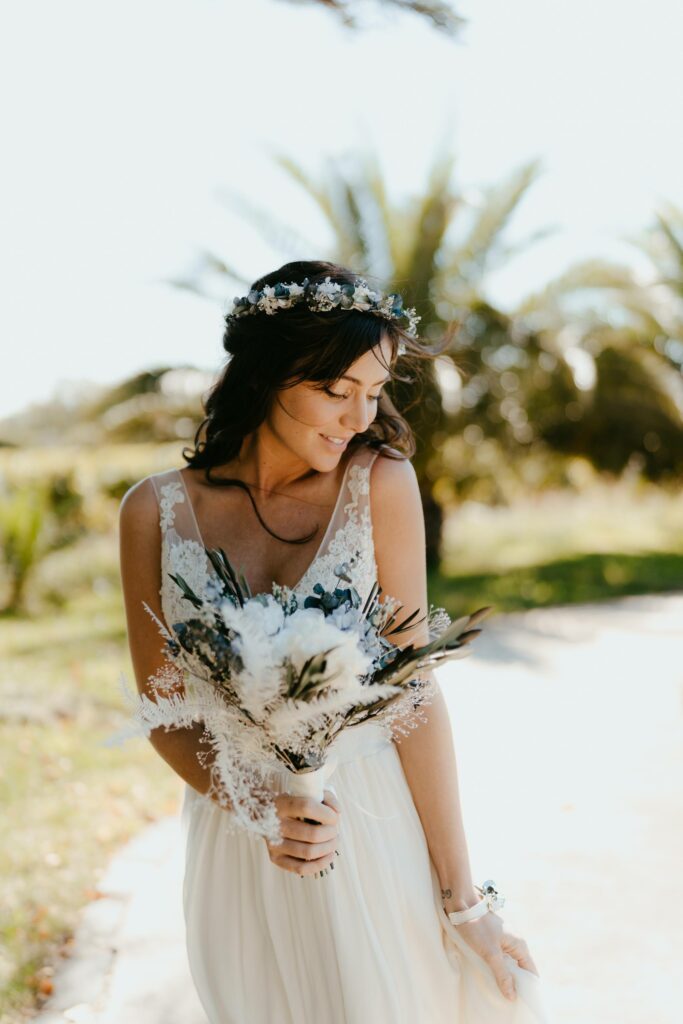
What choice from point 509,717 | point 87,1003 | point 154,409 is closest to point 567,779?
point 509,717

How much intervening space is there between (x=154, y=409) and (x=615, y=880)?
26.7 ft

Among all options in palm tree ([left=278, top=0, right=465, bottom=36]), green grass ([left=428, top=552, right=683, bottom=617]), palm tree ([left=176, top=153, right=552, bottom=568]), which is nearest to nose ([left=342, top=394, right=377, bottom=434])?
palm tree ([left=278, top=0, right=465, bottom=36])

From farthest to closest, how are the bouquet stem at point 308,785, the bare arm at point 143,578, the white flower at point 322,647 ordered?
the bare arm at point 143,578 < the bouquet stem at point 308,785 < the white flower at point 322,647

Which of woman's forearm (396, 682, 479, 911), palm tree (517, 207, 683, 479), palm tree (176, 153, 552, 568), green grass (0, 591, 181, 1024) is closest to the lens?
woman's forearm (396, 682, 479, 911)

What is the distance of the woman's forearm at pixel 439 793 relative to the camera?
2043mm

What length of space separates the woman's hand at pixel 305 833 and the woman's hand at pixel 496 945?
0.47 metres

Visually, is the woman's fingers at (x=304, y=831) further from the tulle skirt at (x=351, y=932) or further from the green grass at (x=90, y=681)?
the green grass at (x=90, y=681)

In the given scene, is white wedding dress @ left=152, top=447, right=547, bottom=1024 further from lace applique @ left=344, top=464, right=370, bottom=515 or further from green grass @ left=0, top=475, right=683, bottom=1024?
green grass @ left=0, top=475, right=683, bottom=1024

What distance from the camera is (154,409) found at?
10758 millimetres

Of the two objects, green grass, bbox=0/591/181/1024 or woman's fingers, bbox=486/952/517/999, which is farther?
green grass, bbox=0/591/181/1024

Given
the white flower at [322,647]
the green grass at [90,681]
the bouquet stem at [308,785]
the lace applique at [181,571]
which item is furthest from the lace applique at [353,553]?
the green grass at [90,681]

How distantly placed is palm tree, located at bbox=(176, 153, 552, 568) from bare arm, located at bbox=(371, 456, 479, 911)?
7.96m

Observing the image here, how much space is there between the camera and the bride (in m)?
1.96

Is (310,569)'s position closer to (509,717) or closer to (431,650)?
(431,650)
